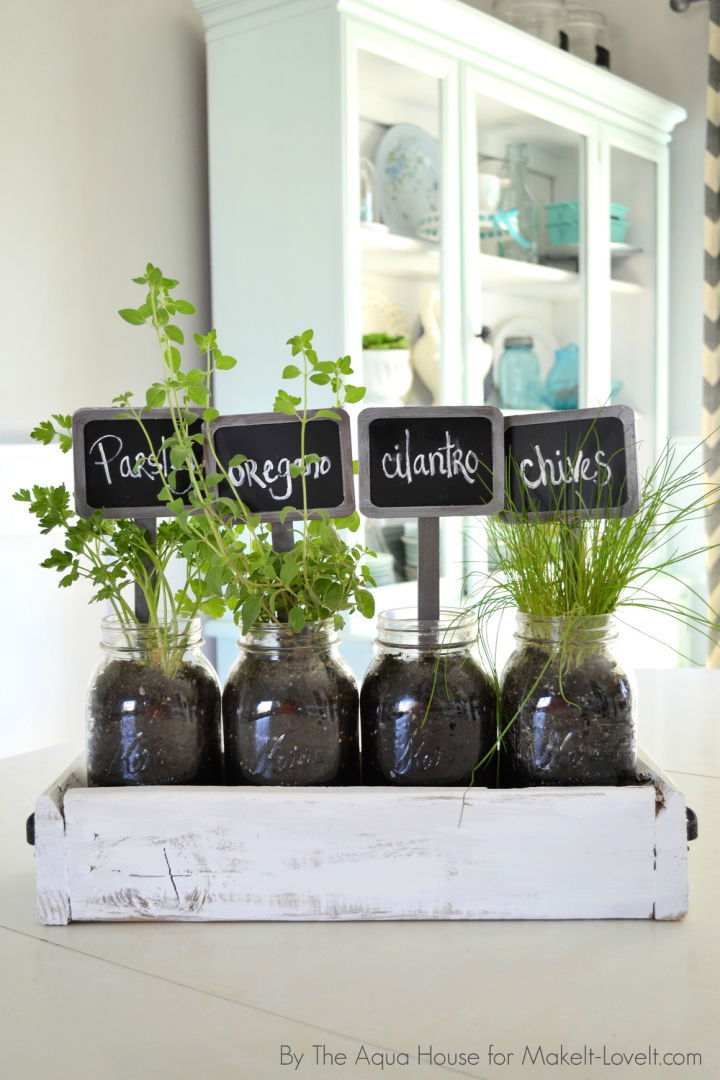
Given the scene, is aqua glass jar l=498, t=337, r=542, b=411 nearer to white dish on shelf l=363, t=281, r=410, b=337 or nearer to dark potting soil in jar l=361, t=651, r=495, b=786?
white dish on shelf l=363, t=281, r=410, b=337

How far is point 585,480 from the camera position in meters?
0.74

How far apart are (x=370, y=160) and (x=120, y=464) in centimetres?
164

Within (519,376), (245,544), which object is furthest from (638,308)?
(245,544)

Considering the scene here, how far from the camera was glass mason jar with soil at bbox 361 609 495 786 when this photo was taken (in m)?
0.70

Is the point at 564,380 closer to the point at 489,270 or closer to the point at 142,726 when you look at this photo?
the point at 489,270

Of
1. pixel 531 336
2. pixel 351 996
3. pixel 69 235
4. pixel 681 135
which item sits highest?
pixel 681 135

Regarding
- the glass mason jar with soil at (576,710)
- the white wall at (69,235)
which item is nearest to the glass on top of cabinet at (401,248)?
the white wall at (69,235)

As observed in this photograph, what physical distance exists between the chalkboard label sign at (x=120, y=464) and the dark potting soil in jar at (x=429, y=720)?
8.2 inches

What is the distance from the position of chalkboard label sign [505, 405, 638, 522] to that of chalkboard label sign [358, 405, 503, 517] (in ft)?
0.07

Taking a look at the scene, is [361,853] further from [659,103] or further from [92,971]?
[659,103]

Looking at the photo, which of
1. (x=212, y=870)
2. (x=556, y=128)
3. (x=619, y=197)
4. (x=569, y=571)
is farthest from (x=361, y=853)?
(x=619, y=197)

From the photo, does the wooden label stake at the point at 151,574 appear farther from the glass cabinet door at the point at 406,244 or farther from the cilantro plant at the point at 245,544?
the glass cabinet door at the point at 406,244

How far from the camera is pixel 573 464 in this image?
74 cm

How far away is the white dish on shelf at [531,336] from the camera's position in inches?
101
